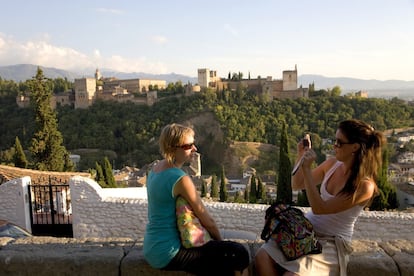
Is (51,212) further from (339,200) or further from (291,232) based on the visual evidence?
(339,200)

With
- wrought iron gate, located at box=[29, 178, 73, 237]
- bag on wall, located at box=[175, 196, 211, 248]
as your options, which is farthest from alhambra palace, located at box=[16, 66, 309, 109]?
bag on wall, located at box=[175, 196, 211, 248]

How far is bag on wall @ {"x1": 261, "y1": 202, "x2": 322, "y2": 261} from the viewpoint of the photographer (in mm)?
2139

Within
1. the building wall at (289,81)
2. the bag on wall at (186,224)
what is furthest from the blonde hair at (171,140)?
the building wall at (289,81)

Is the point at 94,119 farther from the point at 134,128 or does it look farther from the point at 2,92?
the point at 2,92

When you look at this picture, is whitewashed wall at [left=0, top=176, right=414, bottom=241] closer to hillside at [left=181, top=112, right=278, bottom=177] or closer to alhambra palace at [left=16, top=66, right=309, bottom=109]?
hillside at [left=181, top=112, right=278, bottom=177]

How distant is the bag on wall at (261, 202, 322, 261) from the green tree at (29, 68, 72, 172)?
1562cm

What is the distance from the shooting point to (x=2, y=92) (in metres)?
72.8

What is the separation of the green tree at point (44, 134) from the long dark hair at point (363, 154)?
52.0 feet

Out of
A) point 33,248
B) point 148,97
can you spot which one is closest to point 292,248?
point 33,248

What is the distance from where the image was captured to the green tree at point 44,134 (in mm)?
15977

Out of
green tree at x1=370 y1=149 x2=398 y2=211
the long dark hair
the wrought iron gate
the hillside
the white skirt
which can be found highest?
the long dark hair

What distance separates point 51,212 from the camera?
789 cm

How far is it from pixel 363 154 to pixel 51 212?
23.8 ft

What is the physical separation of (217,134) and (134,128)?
13.4 meters
